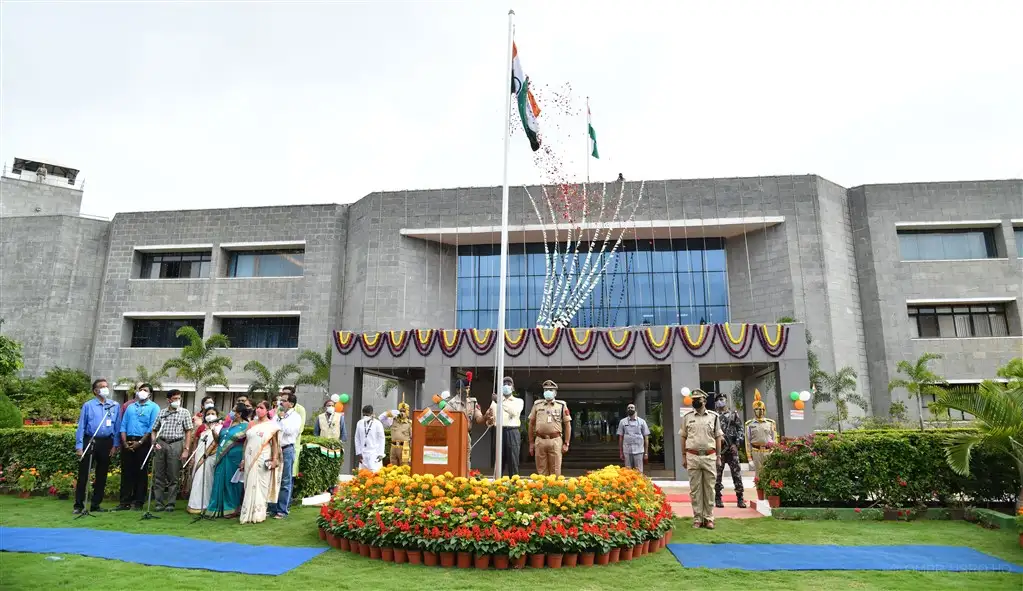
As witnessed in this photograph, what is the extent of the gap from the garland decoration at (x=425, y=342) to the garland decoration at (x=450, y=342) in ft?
0.90

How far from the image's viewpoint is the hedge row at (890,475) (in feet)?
30.6

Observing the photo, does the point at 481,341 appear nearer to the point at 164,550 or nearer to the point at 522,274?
the point at 164,550

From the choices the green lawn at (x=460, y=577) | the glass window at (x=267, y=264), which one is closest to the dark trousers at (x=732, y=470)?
the green lawn at (x=460, y=577)

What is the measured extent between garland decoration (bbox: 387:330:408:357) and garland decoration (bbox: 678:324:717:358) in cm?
821

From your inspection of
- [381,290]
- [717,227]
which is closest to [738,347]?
[717,227]

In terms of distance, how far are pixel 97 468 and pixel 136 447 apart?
0.59 m

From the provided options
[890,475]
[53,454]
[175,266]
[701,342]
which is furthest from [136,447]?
[175,266]

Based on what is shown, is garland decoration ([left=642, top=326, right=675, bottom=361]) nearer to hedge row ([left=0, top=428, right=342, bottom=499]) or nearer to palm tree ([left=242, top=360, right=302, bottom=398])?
hedge row ([left=0, top=428, right=342, bottom=499])

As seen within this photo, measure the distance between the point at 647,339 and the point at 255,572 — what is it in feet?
45.9

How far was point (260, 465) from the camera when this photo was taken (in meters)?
8.80

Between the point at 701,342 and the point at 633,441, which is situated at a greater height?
the point at 701,342

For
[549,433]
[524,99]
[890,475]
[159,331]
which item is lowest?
[890,475]

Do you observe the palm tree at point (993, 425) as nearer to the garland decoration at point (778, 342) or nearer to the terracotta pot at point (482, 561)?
the terracotta pot at point (482, 561)

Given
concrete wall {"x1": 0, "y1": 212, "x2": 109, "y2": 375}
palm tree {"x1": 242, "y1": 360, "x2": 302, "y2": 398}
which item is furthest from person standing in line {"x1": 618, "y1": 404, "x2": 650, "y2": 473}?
concrete wall {"x1": 0, "y1": 212, "x2": 109, "y2": 375}
